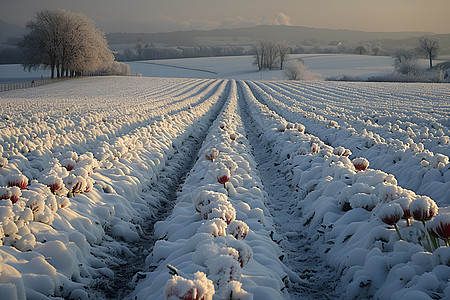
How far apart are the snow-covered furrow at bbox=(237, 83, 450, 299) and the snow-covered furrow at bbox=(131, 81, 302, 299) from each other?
0.71 m

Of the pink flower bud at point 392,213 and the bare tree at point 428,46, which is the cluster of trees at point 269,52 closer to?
the bare tree at point 428,46

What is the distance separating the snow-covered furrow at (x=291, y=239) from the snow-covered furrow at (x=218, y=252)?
0.24 metres

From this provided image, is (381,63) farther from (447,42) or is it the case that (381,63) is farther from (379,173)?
(379,173)

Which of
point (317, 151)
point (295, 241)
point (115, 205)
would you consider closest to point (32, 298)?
point (115, 205)

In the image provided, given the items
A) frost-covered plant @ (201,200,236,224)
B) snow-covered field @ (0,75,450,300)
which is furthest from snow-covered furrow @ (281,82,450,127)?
frost-covered plant @ (201,200,236,224)

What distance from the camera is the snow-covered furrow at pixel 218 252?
3.01 metres

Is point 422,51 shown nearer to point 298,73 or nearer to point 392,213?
point 298,73

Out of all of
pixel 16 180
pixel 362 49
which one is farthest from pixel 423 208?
pixel 362 49

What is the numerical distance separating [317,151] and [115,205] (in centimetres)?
516

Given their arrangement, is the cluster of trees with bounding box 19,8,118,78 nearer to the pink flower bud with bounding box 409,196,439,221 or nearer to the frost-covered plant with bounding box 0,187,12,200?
the frost-covered plant with bounding box 0,187,12,200

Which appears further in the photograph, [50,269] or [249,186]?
[249,186]

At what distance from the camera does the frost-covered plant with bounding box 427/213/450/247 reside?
10.0 ft

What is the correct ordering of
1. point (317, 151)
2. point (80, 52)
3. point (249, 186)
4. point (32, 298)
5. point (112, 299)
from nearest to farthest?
1. point (32, 298)
2. point (112, 299)
3. point (249, 186)
4. point (317, 151)
5. point (80, 52)

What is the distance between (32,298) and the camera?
3.24 metres
